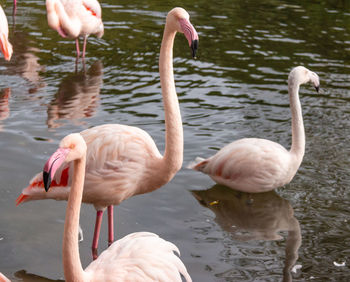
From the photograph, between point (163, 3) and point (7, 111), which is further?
point (163, 3)

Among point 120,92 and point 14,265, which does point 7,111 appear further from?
point 14,265

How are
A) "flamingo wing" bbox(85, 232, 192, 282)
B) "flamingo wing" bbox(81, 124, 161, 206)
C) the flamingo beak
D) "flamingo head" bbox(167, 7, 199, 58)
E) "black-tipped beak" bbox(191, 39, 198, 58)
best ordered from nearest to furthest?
the flamingo beak → "flamingo wing" bbox(85, 232, 192, 282) → "black-tipped beak" bbox(191, 39, 198, 58) → "flamingo head" bbox(167, 7, 199, 58) → "flamingo wing" bbox(81, 124, 161, 206)

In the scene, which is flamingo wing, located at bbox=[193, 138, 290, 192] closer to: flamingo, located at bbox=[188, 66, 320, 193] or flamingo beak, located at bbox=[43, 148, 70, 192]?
flamingo, located at bbox=[188, 66, 320, 193]

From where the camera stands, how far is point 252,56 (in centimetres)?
960

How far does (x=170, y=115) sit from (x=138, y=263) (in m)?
1.20

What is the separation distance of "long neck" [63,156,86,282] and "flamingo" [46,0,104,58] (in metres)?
6.60

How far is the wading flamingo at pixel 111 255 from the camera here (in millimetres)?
3246

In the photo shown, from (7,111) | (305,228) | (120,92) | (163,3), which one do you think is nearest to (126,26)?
(163,3)

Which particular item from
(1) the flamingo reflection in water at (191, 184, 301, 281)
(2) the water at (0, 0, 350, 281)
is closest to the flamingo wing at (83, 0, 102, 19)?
(2) the water at (0, 0, 350, 281)

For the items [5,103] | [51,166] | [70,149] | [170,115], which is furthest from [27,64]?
[51,166]

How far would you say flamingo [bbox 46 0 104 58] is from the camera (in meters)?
9.68

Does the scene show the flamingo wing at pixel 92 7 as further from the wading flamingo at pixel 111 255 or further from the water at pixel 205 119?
the wading flamingo at pixel 111 255

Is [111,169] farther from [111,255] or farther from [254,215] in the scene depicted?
[254,215]

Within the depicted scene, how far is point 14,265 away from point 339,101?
483cm
